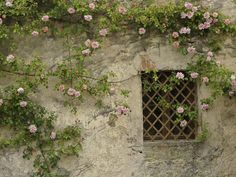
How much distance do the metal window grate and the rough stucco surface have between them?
0.37 ft

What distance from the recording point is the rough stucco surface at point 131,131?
16.7 feet

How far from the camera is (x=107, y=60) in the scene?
519 centimetres

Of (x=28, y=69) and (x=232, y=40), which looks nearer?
(x=28, y=69)

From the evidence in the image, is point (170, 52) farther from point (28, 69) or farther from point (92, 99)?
point (28, 69)

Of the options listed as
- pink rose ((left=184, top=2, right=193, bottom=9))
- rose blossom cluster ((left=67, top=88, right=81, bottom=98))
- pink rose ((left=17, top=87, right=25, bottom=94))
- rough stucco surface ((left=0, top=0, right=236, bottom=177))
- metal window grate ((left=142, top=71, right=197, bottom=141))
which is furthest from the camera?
metal window grate ((left=142, top=71, right=197, bottom=141))

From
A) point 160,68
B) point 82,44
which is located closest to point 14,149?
point 82,44

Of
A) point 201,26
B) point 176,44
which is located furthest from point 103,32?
point 201,26

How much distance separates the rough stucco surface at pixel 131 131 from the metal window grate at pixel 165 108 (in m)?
0.11

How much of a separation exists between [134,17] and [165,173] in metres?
1.61

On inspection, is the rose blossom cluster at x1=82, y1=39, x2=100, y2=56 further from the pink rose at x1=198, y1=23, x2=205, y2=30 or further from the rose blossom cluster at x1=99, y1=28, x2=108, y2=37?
the pink rose at x1=198, y1=23, x2=205, y2=30

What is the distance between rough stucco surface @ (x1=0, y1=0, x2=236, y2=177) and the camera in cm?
510

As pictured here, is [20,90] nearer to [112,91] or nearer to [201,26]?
[112,91]

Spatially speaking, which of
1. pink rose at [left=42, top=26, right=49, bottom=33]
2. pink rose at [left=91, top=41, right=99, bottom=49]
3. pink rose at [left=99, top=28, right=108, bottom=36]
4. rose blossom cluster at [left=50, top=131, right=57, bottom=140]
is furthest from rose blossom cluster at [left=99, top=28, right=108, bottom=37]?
rose blossom cluster at [left=50, top=131, right=57, bottom=140]

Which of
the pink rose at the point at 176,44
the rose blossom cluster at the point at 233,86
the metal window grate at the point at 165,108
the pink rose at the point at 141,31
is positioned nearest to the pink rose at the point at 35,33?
the pink rose at the point at 141,31
